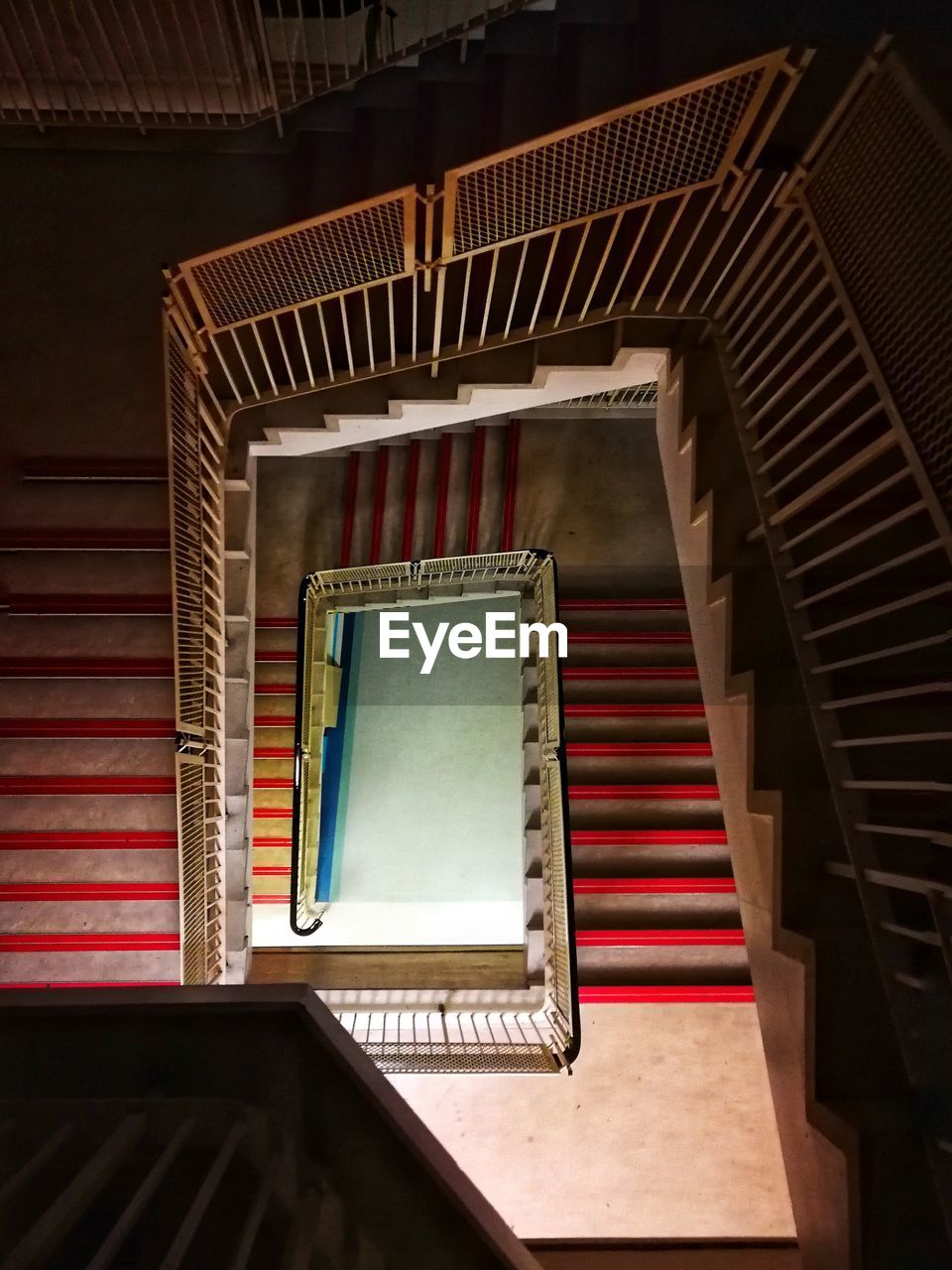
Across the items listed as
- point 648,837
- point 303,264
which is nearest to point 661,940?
point 648,837

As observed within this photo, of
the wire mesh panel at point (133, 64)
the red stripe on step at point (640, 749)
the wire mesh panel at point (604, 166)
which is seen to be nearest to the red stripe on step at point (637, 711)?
the red stripe on step at point (640, 749)

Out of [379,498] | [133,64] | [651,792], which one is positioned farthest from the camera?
[379,498]

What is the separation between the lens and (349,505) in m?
7.55

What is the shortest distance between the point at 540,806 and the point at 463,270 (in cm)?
404

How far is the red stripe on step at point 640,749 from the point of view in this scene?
607cm

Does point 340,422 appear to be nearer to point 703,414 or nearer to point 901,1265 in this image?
point 703,414

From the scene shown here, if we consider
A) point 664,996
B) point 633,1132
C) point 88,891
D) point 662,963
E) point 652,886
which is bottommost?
point 633,1132

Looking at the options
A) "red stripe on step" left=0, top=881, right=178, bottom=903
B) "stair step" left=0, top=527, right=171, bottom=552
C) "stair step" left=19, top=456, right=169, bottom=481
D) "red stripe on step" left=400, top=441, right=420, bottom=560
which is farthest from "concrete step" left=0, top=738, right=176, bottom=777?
"red stripe on step" left=400, top=441, right=420, bottom=560

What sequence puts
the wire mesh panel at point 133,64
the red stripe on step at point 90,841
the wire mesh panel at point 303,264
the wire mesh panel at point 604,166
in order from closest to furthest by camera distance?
the wire mesh panel at point 604,166
the wire mesh panel at point 303,264
the red stripe on step at point 90,841
the wire mesh panel at point 133,64

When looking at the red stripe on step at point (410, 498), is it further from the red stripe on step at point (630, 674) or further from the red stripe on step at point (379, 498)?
the red stripe on step at point (630, 674)

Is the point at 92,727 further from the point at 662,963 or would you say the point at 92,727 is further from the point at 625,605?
the point at 625,605

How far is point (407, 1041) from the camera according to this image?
4.61 meters

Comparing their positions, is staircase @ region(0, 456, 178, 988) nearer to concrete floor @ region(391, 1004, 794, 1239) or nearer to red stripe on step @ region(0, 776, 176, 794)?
red stripe on step @ region(0, 776, 176, 794)

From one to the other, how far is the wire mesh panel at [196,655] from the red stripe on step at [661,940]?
2591 mm
